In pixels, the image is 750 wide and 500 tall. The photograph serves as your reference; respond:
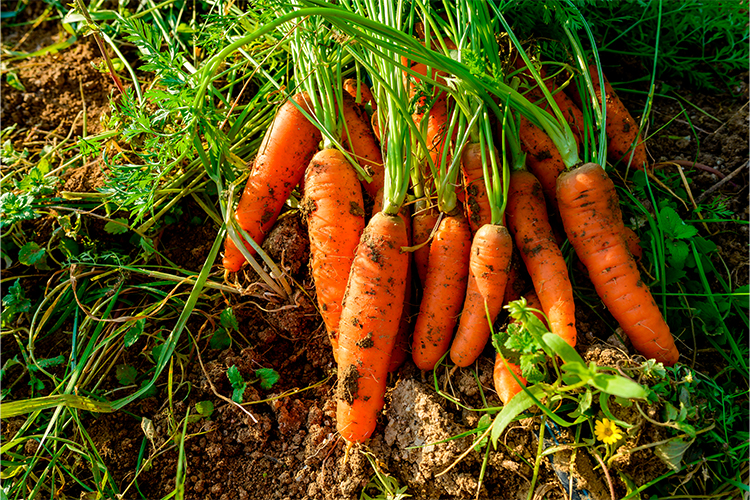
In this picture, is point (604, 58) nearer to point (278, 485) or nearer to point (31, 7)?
point (278, 485)

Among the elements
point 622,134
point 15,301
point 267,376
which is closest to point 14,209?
point 15,301

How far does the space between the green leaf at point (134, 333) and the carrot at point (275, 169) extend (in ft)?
1.26

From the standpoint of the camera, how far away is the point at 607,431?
55.3 inches

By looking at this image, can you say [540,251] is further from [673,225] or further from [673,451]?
[673,451]

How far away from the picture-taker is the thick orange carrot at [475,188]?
174 centimetres

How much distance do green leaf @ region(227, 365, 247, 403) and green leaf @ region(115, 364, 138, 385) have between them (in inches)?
15.4

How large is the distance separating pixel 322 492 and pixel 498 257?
97 centimetres

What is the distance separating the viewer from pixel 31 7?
9.14ft

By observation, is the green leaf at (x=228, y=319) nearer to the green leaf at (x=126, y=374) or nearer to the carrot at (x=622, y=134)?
the green leaf at (x=126, y=374)

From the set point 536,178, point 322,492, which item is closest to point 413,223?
point 536,178

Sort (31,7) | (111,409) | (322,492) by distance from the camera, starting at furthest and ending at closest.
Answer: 1. (31,7)
2. (111,409)
3. (322,492)

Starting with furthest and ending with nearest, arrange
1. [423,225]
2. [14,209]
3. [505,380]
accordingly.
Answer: [14,209], [423,225], [505,380]

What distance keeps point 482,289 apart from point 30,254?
1779mm

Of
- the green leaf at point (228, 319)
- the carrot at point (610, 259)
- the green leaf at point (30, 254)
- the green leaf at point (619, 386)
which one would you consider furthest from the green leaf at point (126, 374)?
the carrot at point (610, 259)
